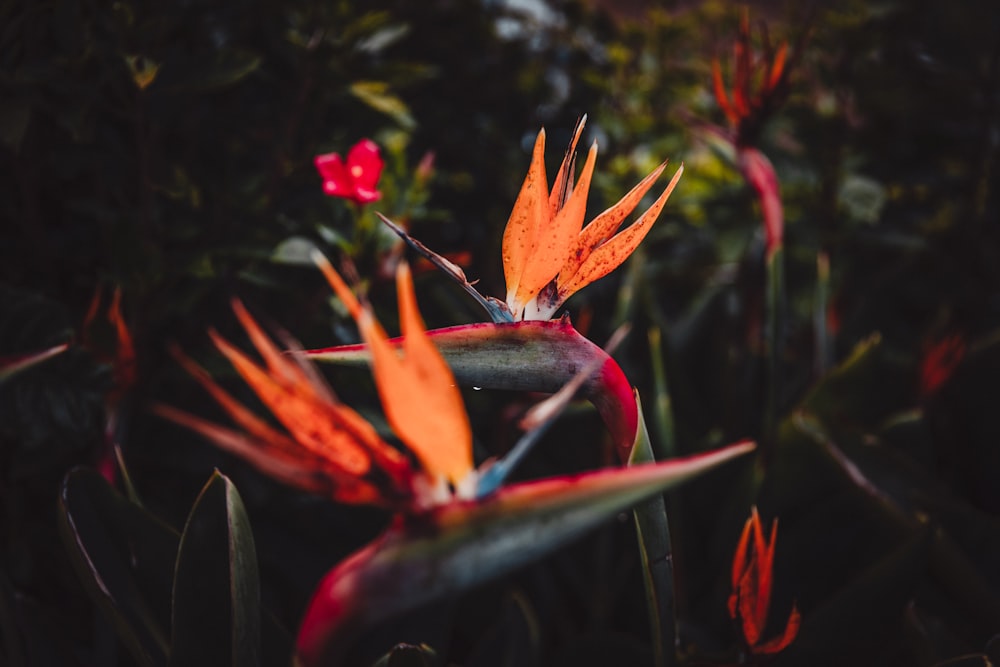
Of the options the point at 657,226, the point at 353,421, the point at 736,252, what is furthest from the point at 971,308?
the point at 353,421

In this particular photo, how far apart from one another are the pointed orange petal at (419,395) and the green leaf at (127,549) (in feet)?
1.05

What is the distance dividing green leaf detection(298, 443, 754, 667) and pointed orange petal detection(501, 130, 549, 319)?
0.52 ft

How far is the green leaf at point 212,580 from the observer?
1.40 feet

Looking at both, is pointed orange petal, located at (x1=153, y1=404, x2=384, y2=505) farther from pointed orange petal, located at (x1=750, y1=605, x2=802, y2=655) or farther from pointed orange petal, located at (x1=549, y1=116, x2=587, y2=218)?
pointed orange petal, located at (x1=750, y1=605, x2=802, y2=655)

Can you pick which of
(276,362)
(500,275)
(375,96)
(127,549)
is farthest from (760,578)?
(500,275)

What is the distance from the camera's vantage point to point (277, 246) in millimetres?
631

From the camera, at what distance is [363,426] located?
27cm

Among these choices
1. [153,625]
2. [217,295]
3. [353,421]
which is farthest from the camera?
[217,295]

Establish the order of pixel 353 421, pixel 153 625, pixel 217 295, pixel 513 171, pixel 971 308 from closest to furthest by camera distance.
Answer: pixel 353 421 → pixel 153 625 → pixel 217 295 → pixel 513 171 → pixel 971 308

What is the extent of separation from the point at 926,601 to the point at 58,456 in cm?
77

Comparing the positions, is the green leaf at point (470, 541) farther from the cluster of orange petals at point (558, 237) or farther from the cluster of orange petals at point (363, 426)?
the cluster of orange petals at point (558, 237)

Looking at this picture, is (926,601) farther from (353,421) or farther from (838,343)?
(353,421)

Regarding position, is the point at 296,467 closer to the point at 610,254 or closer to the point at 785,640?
the point at 610,254

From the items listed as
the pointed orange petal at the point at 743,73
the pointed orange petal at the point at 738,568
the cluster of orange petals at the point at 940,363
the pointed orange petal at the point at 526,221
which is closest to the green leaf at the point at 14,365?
the pointed orange petal at the point at 526,221
